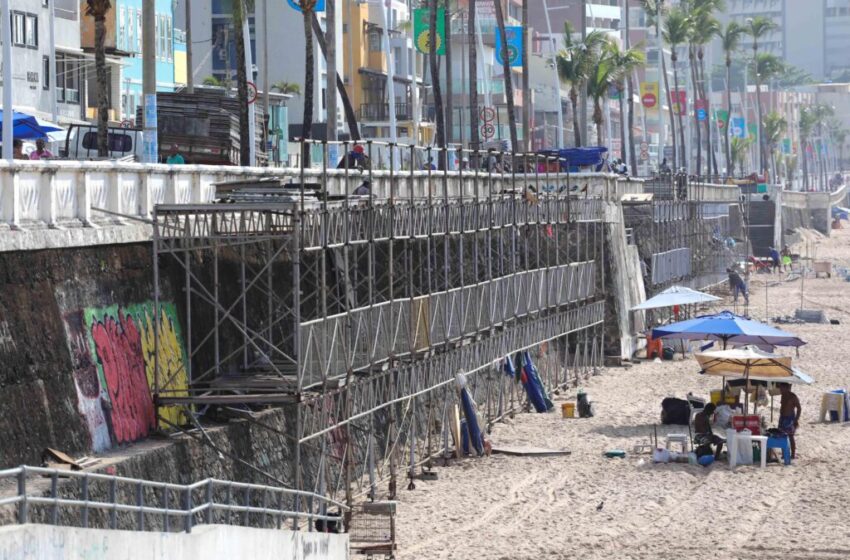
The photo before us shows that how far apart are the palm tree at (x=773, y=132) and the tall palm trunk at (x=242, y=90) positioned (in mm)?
137549

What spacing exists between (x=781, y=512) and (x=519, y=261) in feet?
51.7

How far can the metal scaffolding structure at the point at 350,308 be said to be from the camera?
75.7ft

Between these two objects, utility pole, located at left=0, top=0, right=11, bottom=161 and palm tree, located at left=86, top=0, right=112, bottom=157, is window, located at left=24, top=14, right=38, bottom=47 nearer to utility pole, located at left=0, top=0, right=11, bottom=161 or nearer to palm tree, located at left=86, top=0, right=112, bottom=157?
utility pole, located at left=0, top=0, right=11, bottom=161

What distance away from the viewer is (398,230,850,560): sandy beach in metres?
23.0

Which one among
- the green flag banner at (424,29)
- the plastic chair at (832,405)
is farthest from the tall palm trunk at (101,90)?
the green flag banner at (424,29)

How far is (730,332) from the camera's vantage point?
105ft

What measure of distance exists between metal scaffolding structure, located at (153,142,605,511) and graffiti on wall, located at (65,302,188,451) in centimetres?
23

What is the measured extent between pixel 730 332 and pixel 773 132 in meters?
146

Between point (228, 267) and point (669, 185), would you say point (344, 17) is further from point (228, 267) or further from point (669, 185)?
point (228, 267)

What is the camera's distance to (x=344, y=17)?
82.2 meters

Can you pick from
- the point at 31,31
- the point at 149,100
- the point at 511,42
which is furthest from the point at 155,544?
the point at 511,42

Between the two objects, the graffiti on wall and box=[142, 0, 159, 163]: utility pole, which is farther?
box=[142, 0, 159, 163]: utility pole

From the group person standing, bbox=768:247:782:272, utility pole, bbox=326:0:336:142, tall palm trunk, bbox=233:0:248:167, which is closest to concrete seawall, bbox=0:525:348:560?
tall palm trunk, bbox=233:0:248:167

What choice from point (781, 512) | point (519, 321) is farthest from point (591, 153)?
point (781, 512)
